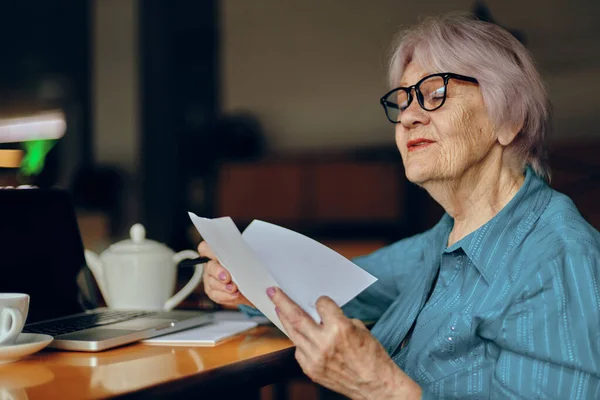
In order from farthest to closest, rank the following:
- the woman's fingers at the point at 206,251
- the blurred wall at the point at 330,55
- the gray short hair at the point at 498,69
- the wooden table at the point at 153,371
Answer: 1. the blurred wall at the point at 330,55
2. the woman's fingers at the point at 206,251
3. the gray short hair at the point at 498,69
4. the wooden table at the point at 153,371

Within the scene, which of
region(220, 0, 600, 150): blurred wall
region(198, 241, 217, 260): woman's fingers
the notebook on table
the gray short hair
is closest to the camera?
the notebook on table

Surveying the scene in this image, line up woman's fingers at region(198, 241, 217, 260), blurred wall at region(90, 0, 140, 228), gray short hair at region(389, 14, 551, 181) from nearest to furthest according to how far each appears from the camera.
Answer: gray short hair at region(389, 14, 551, 181) < woman's fingers at region(198, 241, 217, 260) < blurred wall at region(90, 0, 140, 228)

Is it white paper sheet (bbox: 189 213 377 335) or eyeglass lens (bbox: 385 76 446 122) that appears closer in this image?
white paper sheet (bbox: 189 213 377 335)

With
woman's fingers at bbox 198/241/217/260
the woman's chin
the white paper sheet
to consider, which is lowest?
woman's fingers at bbox 198/241/217/260

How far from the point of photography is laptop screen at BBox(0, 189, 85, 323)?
54.4 inches

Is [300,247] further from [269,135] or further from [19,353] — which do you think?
Result: [269,135]

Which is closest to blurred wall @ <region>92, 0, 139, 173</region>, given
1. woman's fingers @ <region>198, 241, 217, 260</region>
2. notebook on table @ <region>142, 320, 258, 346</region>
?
A: woman's fingers @ <region>198, 241, 217, 260</region>

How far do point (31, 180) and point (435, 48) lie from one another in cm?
573

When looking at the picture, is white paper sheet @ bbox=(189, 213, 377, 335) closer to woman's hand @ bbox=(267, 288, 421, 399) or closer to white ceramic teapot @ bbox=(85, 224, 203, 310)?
woman's hand @ bbox=(267, 288, 421, 399)

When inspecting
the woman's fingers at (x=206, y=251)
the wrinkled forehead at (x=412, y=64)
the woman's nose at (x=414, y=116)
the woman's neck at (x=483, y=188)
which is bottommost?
the woman's fingers at (x=206, y=251)

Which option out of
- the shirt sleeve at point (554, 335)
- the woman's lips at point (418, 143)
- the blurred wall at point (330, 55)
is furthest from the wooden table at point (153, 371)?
the blurred wall at point (330, 55)

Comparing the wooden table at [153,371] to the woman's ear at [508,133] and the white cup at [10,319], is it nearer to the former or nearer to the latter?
the white cup at [10,319]

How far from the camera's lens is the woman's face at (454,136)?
1340 millimetres

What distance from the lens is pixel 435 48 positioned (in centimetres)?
138
